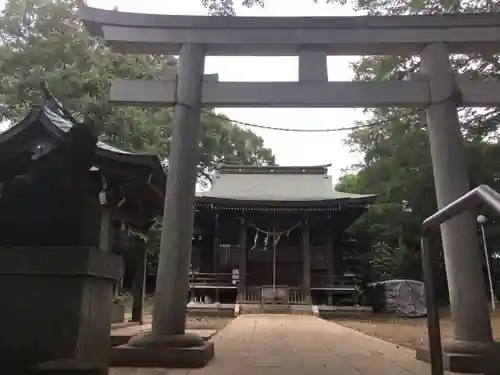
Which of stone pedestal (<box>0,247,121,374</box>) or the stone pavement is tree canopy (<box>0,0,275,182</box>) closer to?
the stone pavement

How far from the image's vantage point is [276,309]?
1456 cm

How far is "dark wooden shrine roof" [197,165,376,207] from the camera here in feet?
51.8

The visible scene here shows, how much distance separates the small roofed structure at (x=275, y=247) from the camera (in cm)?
1583

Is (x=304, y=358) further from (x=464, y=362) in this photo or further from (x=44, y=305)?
(x=44, y=305)

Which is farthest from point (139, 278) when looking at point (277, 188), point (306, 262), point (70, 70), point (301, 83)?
point (277, 188)

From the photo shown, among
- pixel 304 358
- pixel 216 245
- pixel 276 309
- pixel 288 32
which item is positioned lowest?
pixel 304 358

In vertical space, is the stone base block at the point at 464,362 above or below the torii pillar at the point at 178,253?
below

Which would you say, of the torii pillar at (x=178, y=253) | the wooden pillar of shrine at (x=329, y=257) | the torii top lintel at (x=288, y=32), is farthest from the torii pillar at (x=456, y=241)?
the wooden pillar of shrine at (x=329, y=257)

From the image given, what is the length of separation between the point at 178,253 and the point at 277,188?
15184 millimetres

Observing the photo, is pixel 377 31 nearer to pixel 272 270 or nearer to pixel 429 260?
pixel 429 260

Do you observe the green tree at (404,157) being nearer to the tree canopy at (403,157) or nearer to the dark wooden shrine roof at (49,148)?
the tree canopy at (403,157)

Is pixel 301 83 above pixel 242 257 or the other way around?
above

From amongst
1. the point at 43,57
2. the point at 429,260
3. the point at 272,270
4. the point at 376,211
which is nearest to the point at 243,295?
the point at 272,270

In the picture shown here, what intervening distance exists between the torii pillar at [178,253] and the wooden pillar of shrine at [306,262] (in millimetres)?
A: 11599
